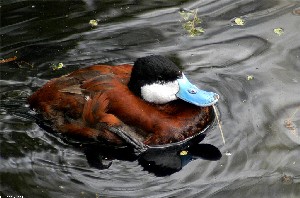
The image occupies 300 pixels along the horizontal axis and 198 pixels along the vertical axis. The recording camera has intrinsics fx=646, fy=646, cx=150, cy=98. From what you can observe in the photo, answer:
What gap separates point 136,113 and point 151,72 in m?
0.35

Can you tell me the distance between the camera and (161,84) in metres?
5.17

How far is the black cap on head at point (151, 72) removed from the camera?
200 inches

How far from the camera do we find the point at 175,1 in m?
7.00

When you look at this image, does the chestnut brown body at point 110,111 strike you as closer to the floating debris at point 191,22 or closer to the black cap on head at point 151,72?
the black cap on head at point 151,72

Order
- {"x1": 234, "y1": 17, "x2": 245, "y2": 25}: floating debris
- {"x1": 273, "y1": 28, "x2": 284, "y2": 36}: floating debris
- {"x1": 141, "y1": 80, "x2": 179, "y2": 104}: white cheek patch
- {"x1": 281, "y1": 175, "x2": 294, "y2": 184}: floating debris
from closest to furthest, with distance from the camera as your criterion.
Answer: {"x1": 281, "y1": 175, "x2": 294, "y2": 184}: floating debris → {"x1": 141, "y1": 80, "x2": 179, "y2": 104}: white cheek patch → {"x1": 273, "y1": 28, "x2": 284, "y2": 36}: floating debris → {"x1": 234, "y1": 17, "x2": 245, "y2": 25}: floating debris

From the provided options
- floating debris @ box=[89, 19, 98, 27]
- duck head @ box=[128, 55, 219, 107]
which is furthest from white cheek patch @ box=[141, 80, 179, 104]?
floating debris @ box=[89, 19, 98, 27]

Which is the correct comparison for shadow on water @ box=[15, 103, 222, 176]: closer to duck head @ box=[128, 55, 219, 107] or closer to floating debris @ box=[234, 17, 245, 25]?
duck head @ box=[128, 55, 219, 107]

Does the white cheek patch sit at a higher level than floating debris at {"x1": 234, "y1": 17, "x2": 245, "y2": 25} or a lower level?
higher

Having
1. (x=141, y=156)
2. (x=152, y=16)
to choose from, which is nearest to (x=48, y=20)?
(x=152, y=16)

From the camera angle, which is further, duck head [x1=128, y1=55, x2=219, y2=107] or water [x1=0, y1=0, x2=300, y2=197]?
duck head [x1=128, y1=55, x2=219, y2=107]

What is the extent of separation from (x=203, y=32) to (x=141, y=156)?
1.91 meters

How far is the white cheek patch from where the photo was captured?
5.15 m

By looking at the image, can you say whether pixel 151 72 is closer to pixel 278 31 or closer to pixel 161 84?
pixel 161 84

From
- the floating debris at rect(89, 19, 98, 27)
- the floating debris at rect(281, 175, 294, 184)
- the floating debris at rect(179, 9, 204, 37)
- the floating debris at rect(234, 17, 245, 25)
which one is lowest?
the floating debris at rect(281, 175, 294, 184)
